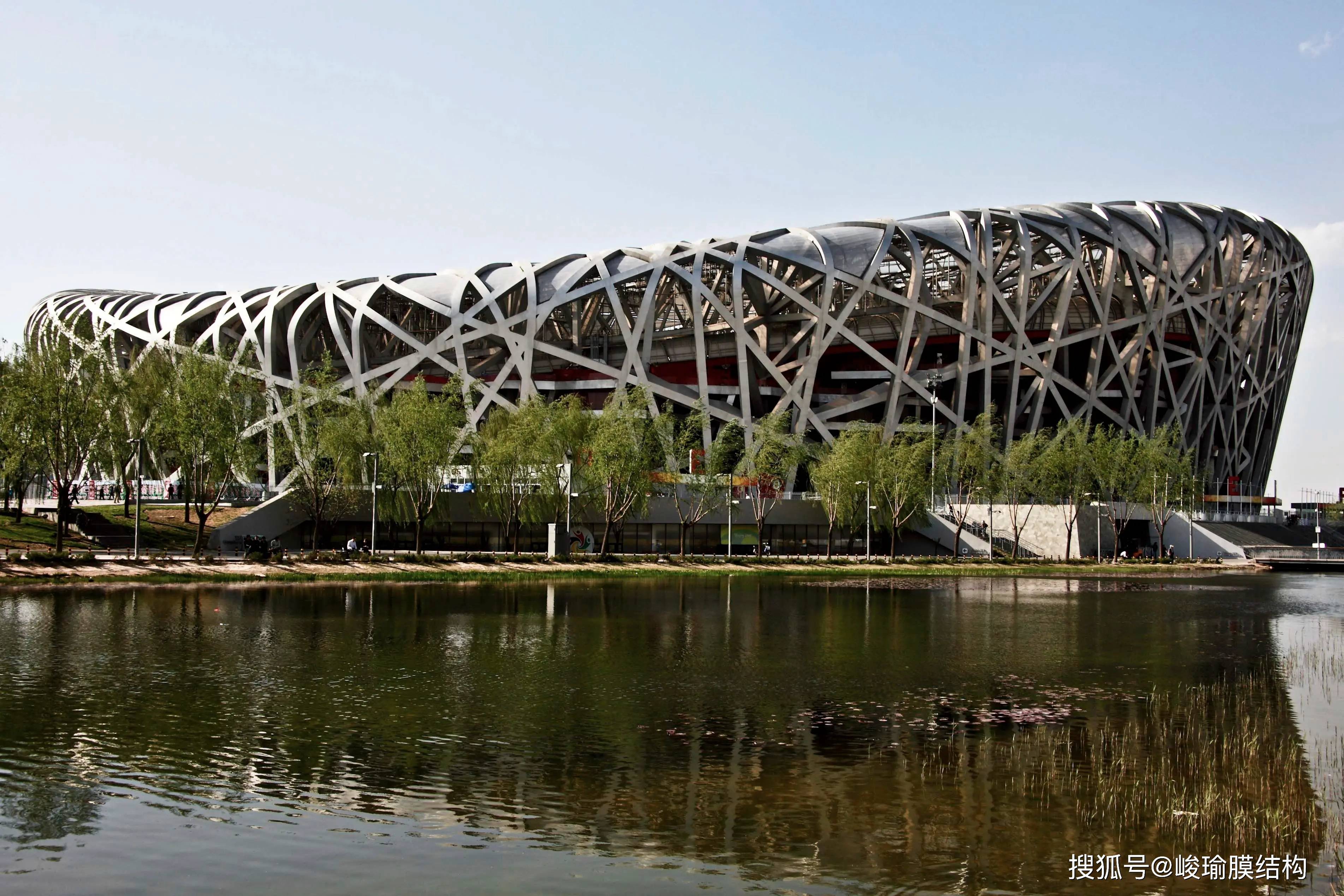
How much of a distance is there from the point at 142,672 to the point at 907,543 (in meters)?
55.6

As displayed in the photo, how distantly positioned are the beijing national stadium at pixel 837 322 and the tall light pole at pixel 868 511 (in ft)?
33.3

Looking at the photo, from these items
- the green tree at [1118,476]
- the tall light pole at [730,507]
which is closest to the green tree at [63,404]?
the tall light pole at [730,507]

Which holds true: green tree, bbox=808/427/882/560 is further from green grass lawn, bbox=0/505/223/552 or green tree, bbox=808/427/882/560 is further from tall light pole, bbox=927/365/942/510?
green grass lawn, bbox=0/505/223/552

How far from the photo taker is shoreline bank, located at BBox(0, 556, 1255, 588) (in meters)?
41.0

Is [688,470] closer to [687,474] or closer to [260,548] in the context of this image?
[687,474]

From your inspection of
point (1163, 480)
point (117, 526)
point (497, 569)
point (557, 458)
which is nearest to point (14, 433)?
point (117, 526)

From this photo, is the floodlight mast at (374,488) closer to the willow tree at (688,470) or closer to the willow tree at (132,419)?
the willow tree at (132,419)

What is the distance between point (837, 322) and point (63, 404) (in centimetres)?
4385

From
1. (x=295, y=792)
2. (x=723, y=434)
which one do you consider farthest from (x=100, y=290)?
(x=295, y=792)

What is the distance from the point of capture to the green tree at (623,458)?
53688 mm

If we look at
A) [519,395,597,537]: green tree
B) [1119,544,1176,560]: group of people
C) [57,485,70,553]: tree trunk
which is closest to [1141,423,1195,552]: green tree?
[1119,544,1176,560]: group of people

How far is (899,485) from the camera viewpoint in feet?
203

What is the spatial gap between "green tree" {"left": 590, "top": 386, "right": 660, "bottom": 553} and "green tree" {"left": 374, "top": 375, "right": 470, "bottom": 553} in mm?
6623

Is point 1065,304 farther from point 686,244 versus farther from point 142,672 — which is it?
point 142,672
